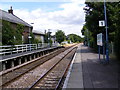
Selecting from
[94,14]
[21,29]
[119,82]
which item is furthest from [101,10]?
[119,82]

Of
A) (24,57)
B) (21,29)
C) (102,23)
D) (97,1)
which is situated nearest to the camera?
(102,23)

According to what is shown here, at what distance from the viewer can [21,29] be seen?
115ft

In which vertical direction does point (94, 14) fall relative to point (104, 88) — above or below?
above

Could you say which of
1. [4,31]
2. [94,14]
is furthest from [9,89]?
[94,14]

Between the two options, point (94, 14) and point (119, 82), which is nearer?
point (119, 82)

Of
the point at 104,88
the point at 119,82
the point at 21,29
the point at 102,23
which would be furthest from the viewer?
the point at 21,29

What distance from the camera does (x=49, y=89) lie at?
852 centimetres

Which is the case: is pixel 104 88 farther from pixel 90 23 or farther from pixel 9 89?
pixel 90 23

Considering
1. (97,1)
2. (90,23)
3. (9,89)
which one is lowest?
(9,89)

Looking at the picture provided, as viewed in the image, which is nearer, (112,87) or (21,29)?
(112,87)

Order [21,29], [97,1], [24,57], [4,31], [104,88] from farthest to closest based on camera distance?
[21,29], [97,1], [4,31], [24,57], [104,88]

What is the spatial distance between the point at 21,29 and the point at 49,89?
27596 mm

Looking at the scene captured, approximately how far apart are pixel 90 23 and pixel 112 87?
68.2ft

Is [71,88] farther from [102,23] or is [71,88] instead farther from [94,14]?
[94,14]
